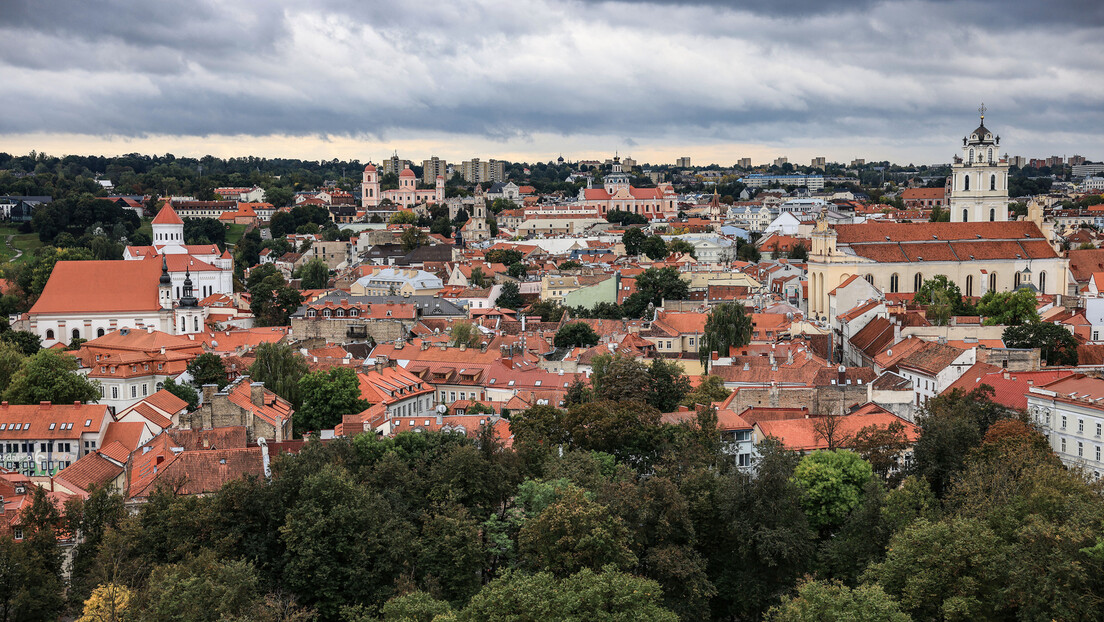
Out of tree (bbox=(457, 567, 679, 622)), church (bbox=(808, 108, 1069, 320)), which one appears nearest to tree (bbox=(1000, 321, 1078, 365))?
church (bbox=(808, 108, 1069, 320))

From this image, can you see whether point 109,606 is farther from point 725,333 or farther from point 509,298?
point 509,298

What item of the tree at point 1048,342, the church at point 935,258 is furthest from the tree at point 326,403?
the church at point 935,258

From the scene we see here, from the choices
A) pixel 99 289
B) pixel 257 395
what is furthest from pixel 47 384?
pixel 99 289

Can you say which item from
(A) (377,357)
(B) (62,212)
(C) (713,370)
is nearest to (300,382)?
(A) (377,357)

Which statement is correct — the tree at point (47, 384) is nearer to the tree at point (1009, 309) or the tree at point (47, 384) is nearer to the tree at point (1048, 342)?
the tree at point (1048, 342)

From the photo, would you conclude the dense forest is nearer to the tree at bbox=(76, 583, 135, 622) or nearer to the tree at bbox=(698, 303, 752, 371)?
the tree at bbox=(76, 583, 135, 622)

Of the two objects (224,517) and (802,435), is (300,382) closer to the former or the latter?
(224,517)
